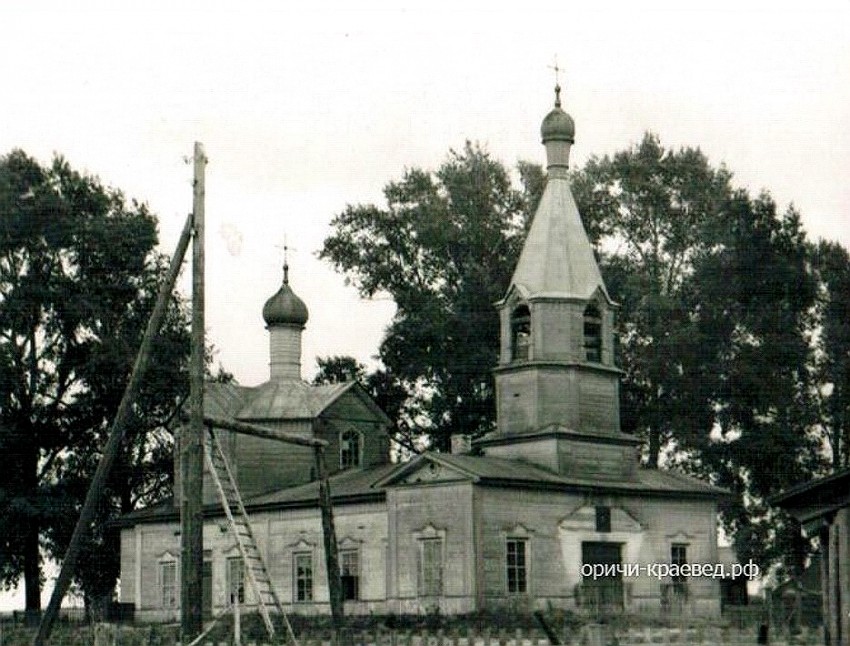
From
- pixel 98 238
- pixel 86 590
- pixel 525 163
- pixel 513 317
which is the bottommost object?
pixel 86 590

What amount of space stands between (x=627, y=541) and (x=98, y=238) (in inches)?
846

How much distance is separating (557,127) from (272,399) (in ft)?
43.9

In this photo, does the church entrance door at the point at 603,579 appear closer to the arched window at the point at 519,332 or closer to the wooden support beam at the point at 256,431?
the arched window at the point at 519,332

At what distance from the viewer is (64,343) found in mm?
53469

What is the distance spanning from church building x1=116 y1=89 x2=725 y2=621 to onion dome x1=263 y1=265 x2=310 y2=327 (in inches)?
252

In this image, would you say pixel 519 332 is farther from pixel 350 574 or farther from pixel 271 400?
Result: pixel 271 400

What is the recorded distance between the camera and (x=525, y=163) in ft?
199

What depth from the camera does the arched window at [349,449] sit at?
5109 cm

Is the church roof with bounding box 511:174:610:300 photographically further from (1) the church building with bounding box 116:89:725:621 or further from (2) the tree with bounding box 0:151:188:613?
(2) the tree with bounding box 0:151:188:613

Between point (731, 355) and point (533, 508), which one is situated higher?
point (731, 355)

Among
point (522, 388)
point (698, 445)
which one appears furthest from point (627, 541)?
point (698, 445)

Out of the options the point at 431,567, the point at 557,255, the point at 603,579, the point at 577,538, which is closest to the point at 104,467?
the point at 431,567

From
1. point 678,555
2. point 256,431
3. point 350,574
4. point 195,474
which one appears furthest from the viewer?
point 678,555

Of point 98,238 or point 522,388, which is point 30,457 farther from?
point 522,388
